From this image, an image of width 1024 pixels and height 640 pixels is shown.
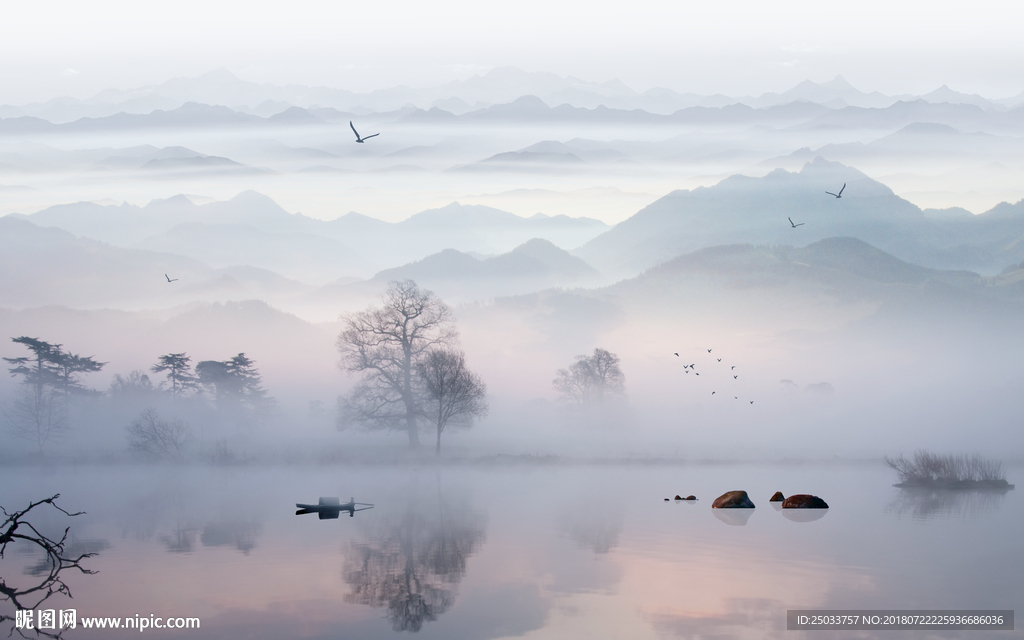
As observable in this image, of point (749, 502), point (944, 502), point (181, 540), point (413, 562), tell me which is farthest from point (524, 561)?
point (944, 502)

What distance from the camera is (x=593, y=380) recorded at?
3447 inches

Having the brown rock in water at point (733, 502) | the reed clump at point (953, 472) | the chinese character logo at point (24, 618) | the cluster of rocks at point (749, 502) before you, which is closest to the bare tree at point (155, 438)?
the brown rock in water at point (733, 502)

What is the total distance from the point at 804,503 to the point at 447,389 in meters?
31.5

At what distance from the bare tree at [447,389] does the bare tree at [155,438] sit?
2325 centimetres

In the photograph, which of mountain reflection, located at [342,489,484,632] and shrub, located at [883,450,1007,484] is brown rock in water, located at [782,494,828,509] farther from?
mountain reflection, located at [342,489,484,632]

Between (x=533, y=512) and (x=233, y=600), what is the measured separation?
20.8m

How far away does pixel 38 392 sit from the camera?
262 feet

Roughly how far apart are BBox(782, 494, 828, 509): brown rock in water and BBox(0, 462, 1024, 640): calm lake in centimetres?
81

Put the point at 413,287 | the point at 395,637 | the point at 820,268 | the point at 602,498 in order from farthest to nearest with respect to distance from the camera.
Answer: the point at 820,268
the point at 413,287
the point at 602,498
the point at 395,637

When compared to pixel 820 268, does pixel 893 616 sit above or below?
below

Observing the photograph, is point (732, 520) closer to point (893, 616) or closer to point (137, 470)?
point (893, 616)

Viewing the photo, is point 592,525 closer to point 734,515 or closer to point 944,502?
point 734,515

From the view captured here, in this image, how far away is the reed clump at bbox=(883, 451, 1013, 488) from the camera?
5562 centimetres

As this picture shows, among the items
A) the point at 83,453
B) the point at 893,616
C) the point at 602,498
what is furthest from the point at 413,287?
the point at 893,616
